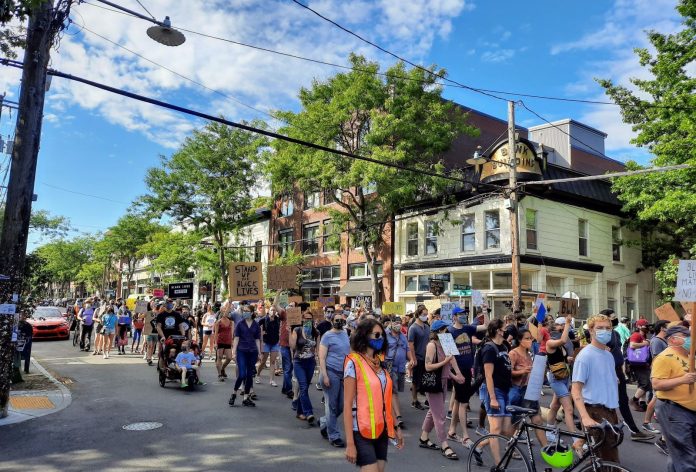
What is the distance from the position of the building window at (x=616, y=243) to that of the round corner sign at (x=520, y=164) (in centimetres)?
733

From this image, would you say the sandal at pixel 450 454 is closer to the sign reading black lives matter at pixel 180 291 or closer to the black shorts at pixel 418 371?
the black shorts at pixel 418 371

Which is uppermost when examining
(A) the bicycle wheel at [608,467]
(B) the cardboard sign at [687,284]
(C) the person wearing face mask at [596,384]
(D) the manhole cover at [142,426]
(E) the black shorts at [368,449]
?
(B) the cardboard sign at [687,284]

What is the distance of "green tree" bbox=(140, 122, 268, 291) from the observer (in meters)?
35.8

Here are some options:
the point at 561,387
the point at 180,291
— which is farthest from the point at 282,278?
the point at 561,387

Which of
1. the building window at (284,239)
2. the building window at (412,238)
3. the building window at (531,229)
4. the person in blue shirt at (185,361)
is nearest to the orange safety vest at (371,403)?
the person in blue shirt at (185,361)

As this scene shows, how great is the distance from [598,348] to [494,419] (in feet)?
5.19

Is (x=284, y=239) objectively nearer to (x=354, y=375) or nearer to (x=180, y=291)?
(x=180, y=291)

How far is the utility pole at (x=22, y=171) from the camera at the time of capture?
8859 millimetres

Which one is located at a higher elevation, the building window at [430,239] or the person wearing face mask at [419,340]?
the building window at [430,239]

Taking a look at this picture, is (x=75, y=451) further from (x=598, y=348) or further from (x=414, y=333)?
(x=598, y=348)

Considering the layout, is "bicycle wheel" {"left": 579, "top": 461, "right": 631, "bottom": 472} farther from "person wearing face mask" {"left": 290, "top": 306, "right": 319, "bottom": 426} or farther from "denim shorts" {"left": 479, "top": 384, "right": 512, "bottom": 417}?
"person wearing face mask" {"left": 290, "top": 306, "right": 319, "bottom": 426}

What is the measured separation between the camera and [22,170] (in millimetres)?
8930

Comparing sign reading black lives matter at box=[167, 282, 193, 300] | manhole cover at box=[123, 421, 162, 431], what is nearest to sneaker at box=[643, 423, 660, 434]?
manhole cover at box=[123, 421, 162, 431]

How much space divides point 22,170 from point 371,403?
7963mm
